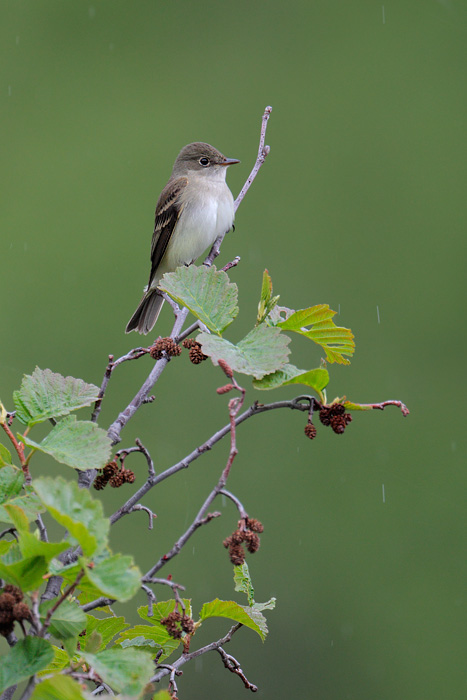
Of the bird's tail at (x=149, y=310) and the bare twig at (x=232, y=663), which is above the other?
the bare twig at (x=232, y=663)

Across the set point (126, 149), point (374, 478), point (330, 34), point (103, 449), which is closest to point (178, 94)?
point (126, 149)

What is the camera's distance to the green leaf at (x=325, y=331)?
4.53 feet

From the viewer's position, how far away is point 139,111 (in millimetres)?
9445

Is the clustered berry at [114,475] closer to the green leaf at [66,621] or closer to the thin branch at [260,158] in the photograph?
the green leaf at [66,621]

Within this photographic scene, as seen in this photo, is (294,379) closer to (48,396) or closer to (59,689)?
(48,396)

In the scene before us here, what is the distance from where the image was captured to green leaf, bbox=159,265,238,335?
4.43ft

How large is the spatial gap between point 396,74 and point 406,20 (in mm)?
1247

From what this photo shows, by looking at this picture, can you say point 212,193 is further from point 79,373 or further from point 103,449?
point 103,449

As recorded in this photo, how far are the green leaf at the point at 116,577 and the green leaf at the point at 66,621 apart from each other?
92 millimetres

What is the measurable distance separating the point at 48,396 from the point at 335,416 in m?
0.39

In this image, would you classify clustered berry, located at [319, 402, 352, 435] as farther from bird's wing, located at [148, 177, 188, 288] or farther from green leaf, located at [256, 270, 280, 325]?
bird's wing, located at [148, 177, 188, 288]

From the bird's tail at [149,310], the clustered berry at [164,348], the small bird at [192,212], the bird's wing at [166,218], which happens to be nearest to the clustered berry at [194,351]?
the clustered berry at [164,348]

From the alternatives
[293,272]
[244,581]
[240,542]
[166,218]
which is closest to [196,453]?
[240,542]

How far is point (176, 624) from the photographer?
1146 mm
